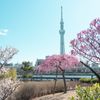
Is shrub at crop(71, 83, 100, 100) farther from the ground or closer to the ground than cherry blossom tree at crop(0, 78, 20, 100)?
closer to the ground

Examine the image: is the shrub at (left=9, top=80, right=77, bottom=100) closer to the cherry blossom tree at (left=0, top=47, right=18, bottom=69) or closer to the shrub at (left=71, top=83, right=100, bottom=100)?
the cherry blossom tree at (left=0, top=47, right=18, bottom=69)

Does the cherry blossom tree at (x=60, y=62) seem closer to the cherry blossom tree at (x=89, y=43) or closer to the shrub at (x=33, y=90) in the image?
the shrub at (x=33, y=90)

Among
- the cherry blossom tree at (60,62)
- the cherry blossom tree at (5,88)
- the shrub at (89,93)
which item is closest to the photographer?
the shrub at (89,93)

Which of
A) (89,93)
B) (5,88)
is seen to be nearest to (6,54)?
(5,88)

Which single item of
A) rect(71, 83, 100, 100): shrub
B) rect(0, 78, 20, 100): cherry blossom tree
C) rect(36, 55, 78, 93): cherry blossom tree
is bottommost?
rect(71, 83, 100, 100): shrub

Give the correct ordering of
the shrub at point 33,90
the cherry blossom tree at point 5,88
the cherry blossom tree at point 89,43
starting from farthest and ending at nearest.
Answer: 1. the shrub at point 33,90
2. the cherry blossom tree at point 5,88
3. the cherry blossom tree at point 89,43

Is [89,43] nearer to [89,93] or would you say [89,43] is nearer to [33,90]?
[89,93]

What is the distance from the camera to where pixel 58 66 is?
31297mm

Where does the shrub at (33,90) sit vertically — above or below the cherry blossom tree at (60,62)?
below

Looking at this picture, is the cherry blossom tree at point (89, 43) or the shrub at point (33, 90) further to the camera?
the shrub at point (33, 90)

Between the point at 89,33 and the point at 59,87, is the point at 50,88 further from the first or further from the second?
the point at 89,33

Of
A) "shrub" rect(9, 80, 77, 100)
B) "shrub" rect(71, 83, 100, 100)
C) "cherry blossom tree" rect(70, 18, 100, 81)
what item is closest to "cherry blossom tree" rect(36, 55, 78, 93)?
"shrub" rect(9, 80, 77, 100)

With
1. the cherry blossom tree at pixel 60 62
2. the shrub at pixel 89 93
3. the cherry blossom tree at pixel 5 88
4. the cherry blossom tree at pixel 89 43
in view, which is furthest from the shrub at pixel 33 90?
the shrub at pixel 89 93

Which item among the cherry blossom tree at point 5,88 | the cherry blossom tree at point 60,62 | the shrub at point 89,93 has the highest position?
the cherry blossom tree at point 60,62
